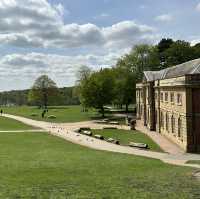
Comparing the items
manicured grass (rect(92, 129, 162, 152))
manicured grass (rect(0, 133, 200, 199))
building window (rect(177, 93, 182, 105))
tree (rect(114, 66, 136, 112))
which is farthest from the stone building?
tree (rect(114, 66, 136, 112))

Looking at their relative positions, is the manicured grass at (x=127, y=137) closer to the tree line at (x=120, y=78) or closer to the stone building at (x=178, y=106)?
the stone building at (x=178, y=106)

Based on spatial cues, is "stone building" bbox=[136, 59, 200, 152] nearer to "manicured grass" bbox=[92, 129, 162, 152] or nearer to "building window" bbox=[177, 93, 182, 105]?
"building window" bbox=[177, 93, 182, 105]

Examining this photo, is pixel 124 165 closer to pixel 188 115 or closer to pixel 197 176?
pixel 197 176

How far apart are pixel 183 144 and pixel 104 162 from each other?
16.3 metres

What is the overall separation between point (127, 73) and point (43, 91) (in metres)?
42.6

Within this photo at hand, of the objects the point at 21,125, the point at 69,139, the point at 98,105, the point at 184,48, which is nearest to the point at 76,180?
the point at 69,139

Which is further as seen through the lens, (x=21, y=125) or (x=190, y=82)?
(x=21, y=125)

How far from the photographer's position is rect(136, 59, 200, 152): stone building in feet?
138

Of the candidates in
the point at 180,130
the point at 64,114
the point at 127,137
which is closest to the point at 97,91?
the point at 64,114

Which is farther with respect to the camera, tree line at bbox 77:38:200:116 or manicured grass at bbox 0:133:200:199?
tree line at bbox 77:38:200:116

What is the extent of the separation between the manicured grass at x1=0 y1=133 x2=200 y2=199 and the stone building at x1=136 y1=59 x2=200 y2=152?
45.8 feet

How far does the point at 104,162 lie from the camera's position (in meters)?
28.8

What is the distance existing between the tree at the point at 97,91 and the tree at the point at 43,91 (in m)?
48.8

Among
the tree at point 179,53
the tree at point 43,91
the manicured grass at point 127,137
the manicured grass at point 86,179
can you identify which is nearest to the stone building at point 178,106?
the manicured grass at point 127,137
